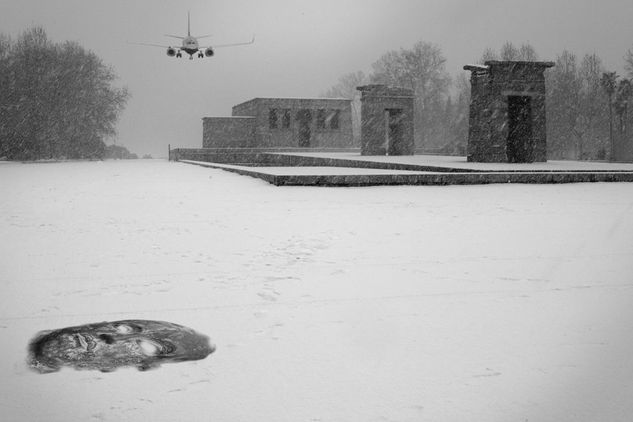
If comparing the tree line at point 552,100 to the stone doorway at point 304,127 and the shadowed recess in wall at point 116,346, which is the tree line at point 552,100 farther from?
the shadowed recess in wall at point 116,346

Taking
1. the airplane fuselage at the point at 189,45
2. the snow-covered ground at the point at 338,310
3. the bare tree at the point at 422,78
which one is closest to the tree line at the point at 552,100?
the bare tree at the point at 422,78

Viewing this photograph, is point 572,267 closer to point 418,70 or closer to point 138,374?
point 138,374

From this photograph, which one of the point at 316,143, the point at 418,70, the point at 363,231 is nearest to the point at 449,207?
the point at 363,231

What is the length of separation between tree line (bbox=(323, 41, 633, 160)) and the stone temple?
55.1ft

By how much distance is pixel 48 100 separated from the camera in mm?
39969

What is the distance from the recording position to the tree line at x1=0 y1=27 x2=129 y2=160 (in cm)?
3959

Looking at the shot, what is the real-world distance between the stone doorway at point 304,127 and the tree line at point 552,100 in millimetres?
8336

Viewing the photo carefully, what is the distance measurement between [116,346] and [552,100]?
45788 millimetres

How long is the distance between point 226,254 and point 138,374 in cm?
278

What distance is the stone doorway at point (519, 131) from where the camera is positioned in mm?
18627

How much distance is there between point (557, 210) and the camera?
8461mm

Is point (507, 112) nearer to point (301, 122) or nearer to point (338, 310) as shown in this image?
point (338, 310)

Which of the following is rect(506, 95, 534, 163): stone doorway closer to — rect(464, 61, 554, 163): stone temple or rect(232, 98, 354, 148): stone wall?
rect(464, 61, 554, 163): stone temple

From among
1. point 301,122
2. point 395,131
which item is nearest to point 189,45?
point 301,122
